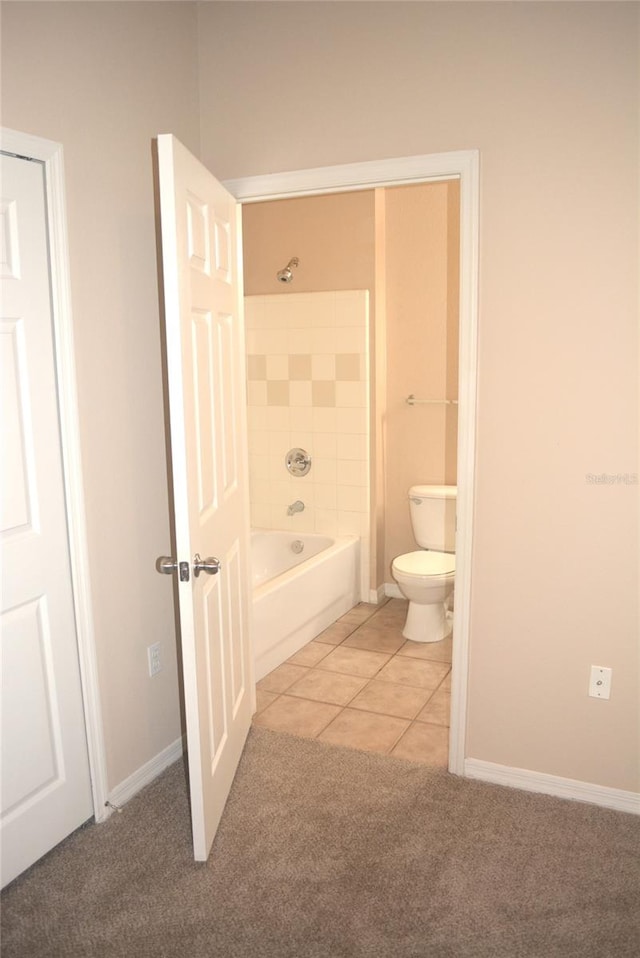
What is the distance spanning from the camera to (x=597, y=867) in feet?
7.04

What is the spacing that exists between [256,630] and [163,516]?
0.98m

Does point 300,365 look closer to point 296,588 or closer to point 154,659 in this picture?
point 296,588

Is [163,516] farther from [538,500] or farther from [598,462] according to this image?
[598,462]

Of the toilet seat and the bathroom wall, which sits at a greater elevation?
the bathroom wall

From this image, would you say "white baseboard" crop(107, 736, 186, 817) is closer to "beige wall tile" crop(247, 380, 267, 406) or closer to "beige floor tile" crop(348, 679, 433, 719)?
"beige floor tile" crop(348, 679, 433, 719)

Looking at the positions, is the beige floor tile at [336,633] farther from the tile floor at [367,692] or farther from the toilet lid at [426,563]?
the toilet lid at [426,563]

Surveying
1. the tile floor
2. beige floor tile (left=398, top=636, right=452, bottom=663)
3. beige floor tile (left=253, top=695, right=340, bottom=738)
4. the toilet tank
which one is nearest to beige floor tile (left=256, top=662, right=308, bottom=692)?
the tile floor

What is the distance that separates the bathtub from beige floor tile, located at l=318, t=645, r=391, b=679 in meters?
0.20

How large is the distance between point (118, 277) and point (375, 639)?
2366 millimetres

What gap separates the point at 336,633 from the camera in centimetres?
399

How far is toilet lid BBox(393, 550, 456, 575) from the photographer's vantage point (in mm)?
3792

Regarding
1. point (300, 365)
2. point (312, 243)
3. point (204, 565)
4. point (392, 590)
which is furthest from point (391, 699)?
point (312, 243)

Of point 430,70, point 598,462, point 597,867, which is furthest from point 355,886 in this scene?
point 430,70

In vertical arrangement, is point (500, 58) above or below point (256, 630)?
above
